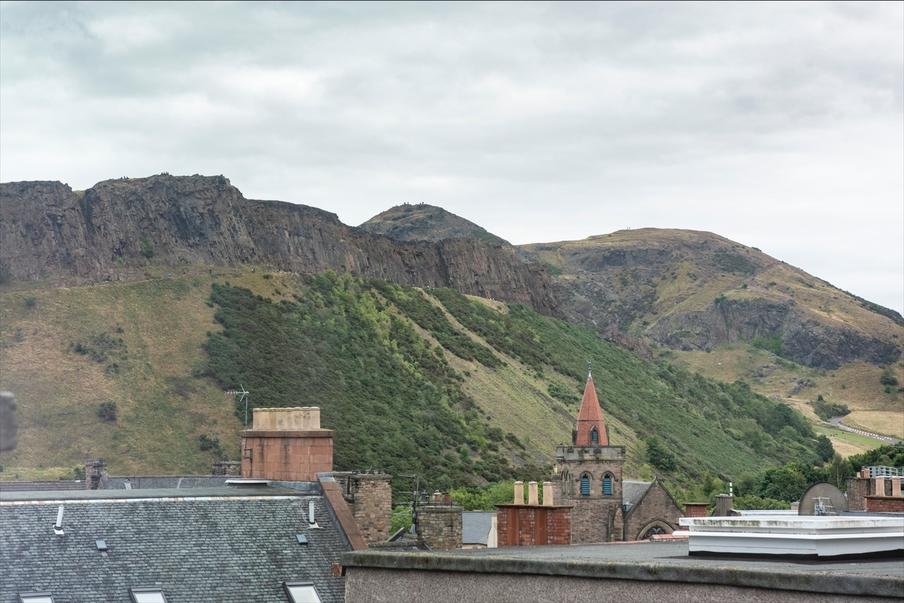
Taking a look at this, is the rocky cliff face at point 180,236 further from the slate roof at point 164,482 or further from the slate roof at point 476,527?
the slate roof at point 164,482

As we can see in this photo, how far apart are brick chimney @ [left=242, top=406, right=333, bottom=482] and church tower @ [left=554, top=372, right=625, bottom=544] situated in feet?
117

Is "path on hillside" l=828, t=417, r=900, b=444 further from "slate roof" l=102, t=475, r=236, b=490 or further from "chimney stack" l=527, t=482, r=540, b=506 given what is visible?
"slate roof" l=102, t=475, r=236, b=490

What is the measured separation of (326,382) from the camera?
116250 mm

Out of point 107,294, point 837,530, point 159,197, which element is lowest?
point 837,530

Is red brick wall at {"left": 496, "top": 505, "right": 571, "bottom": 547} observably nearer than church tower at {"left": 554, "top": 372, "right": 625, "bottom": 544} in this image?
Yes

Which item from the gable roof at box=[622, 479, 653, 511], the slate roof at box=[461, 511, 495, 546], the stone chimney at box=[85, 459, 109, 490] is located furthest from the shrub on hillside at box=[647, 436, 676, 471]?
the stone chimney at box=[85, 459, 109, 490]

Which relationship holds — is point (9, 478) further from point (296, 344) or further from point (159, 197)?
point (159, 197)

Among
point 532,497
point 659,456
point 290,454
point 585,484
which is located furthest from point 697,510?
point 659,456

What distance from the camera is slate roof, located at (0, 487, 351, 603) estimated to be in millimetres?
22531

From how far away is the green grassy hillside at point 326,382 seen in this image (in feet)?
318

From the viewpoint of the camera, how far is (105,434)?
308 feet

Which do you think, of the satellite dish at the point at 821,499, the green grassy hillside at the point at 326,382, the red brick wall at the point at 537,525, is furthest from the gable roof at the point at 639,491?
the satellite dish at the point at 821,499

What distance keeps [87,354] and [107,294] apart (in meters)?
14.2

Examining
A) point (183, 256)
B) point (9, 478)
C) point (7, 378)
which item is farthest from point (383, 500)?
point (183, 256)
